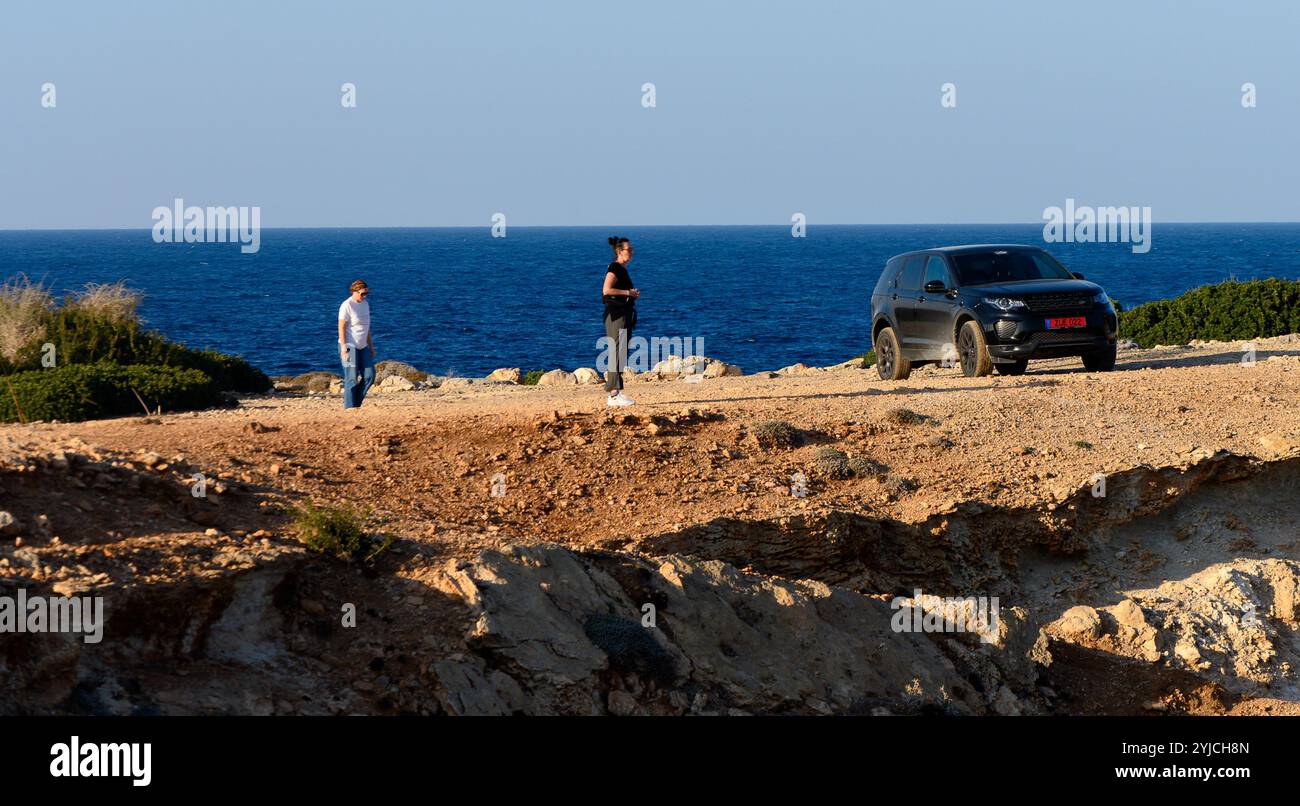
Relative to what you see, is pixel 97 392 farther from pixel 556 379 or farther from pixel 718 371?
pixel 718 371

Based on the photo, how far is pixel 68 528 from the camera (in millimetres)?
10109

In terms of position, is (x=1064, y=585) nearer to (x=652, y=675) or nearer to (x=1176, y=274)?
(x=652, y=675)

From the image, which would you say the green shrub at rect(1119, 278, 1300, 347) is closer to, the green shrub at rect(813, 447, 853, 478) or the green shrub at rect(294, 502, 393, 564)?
the green shrub at rect(813, 447, 853, 478)

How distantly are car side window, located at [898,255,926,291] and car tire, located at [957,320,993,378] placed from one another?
57.7 inches

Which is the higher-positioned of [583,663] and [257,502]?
[257,502]

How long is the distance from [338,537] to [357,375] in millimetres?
6570

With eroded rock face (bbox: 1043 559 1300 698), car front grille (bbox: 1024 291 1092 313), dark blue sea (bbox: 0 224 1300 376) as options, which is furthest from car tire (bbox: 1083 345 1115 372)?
dark blue sea (bbox: 0 224 1300 376)

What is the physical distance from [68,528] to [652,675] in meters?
Result: 4.50

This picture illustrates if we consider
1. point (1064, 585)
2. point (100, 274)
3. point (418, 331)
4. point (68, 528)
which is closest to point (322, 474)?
point (68, 528)

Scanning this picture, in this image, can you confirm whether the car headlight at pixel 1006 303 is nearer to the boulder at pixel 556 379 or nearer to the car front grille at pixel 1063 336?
the car front grille at pixel 1063 336

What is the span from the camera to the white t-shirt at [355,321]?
16.4m

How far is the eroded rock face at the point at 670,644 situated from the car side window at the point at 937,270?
9216 mm

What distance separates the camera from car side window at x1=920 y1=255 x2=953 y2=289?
67.9 feet

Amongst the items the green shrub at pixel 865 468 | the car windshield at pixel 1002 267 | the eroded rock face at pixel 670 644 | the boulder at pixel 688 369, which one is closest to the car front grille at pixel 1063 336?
the car windshield at pixel 1002 267
